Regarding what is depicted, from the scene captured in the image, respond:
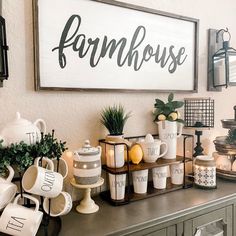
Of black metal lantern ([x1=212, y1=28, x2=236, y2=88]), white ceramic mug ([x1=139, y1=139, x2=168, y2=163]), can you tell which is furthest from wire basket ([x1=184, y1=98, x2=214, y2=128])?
white ceramic mug ([x1=139, y1=139, x2=168, y2=163])

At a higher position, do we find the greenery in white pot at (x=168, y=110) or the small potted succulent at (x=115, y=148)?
the greenery in white pot at (x=168, y=110)

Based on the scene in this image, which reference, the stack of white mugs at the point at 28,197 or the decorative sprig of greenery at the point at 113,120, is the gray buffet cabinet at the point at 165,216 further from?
the decorative sprig of greenery at the point at 113,120

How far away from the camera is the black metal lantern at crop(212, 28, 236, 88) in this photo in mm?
1517

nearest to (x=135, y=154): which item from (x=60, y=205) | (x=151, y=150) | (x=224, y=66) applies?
(x=151, y=150)

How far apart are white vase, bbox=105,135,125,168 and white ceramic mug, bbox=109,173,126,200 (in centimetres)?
5

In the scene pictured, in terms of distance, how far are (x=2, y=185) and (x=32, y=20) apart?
66 cm

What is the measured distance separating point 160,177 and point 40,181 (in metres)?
0.64

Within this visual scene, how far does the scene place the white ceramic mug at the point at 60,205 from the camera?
927 millimetres

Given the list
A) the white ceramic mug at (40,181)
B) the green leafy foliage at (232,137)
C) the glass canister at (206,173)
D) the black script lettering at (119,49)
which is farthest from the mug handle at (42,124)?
the green leafy foliage at (232,137)

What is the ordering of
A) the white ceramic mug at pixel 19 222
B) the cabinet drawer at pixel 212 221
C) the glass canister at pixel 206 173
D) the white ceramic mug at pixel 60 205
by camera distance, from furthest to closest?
the glass canister at pixel 206 173, the cabinet drawer at pixel 212 221, the white ceramic mug at pixel 60 205, the white ceramic mug at pixel 19 222

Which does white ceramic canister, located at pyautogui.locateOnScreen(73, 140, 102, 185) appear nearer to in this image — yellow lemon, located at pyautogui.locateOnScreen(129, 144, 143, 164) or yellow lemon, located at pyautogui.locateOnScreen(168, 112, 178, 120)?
yellow lemon, located at pyautogui.locateOnScreen(129, 144, 143, 164)

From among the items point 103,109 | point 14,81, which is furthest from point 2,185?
point 103,109

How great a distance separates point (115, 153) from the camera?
1115mm

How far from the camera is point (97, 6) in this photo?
3.89 feet
